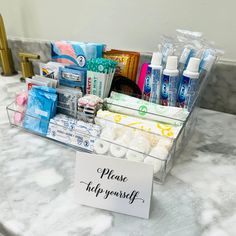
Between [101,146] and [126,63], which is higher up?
[126,63]

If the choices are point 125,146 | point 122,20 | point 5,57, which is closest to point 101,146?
point 125,146

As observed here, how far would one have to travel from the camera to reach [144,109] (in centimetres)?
58

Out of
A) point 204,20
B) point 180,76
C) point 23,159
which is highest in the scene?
point 204,20

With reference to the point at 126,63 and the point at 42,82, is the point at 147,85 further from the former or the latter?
the point at 42,82

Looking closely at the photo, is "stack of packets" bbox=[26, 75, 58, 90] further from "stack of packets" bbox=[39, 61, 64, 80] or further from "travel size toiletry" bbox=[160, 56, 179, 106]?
"travel size toiletry" bbox=[160, 56, 179, 106]

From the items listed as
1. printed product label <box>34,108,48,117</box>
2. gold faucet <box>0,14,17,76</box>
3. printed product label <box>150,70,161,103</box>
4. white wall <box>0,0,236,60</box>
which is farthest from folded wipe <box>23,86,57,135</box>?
gold faucet <box>0,14,17,76</box>

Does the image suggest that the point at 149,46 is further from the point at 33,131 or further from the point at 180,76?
the point at 33,131

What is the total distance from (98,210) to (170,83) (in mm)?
317

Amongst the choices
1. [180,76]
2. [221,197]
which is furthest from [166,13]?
[221,197]

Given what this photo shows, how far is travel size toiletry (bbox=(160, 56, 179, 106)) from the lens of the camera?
0.58 meters

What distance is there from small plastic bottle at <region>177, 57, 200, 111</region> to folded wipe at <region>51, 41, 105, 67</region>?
240mm

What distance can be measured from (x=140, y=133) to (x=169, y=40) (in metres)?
0.29

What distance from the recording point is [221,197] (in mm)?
459

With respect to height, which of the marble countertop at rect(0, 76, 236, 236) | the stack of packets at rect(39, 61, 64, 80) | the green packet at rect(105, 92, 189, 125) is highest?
the stack of packets at rect(39, 61, 64, 80)
